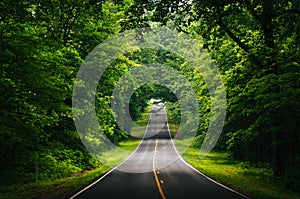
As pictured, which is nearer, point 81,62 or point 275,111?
point 275,111

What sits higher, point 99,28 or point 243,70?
point 99,28

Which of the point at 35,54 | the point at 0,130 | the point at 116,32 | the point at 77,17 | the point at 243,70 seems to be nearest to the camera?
the point at 0,130

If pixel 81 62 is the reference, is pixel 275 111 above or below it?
below

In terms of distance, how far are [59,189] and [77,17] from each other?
15821 millimetres

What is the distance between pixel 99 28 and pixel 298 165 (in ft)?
59.1

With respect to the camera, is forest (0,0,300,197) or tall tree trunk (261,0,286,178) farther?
tall tree trunk (261,0,286,178)

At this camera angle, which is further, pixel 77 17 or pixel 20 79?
pixel 77 17

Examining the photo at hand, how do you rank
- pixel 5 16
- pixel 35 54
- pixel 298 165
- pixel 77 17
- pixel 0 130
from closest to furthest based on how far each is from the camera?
1. pixel 0 130
2. pixel 5 16
3. pixel 35 54
4. pixel 298 165
5. pixel 77 17

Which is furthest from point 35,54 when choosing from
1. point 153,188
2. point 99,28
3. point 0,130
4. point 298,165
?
point 99,28

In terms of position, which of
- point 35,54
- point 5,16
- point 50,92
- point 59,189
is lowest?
point 59,189

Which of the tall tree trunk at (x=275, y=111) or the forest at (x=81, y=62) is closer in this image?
the forest at (x=81, y=62)

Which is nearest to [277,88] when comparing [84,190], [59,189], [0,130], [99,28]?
[84,190]

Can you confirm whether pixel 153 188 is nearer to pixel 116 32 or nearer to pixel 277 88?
pixel 277 88

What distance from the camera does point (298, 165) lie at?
17.1m
